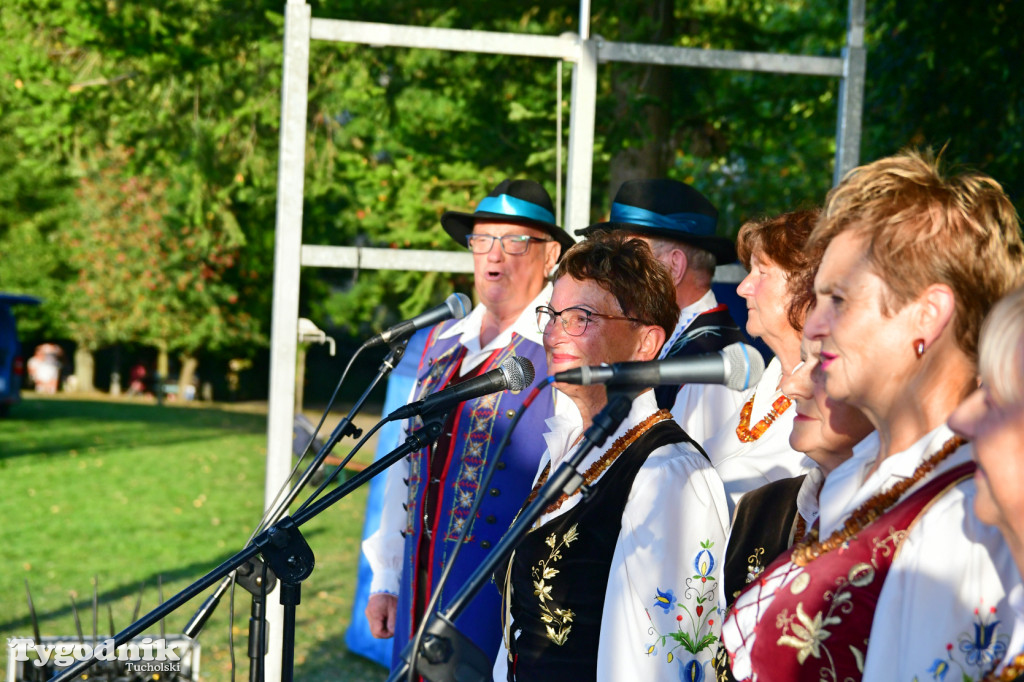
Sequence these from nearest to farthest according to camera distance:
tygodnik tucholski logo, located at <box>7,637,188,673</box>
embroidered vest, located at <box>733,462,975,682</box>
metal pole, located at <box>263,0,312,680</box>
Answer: embroidered vest, located at <box>733,462,975,682</box>
tygodnik tucholski logo, located at <box>7,637,188,673</box>
metal pole, located at <box>263,0,312,680</box>

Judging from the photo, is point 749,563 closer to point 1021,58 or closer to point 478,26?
point 1021,58

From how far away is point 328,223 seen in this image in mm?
16172

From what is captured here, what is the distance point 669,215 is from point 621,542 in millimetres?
1454

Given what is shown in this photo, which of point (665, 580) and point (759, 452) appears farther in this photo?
point (759, 452)

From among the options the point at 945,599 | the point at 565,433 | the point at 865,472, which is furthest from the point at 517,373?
the point at 945,599

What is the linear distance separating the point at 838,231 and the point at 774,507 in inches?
23.6

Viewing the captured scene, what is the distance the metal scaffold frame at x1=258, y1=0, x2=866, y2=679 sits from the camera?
364 cm

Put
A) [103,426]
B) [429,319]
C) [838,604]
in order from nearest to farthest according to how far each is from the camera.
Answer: [838,604], [429,319], [103,426]

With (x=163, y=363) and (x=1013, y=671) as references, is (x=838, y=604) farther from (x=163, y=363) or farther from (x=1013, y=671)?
(x=163, y=363)

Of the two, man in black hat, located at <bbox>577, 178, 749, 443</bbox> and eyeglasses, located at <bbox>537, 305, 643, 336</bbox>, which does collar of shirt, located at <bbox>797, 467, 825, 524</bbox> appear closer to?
eyeglasses, located at <bbox>537, 305, 643, 336</bbox>

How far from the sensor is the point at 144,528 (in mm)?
9742

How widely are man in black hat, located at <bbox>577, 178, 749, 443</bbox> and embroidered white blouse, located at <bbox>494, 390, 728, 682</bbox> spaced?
0.84 metres

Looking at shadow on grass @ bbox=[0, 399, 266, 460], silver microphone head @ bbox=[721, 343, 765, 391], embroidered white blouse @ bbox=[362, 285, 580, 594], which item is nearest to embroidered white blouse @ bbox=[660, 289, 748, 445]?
embroidered white blouse @ bbox=[362, 285, 580, 594]

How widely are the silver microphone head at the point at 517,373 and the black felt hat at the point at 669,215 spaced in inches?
44.6
